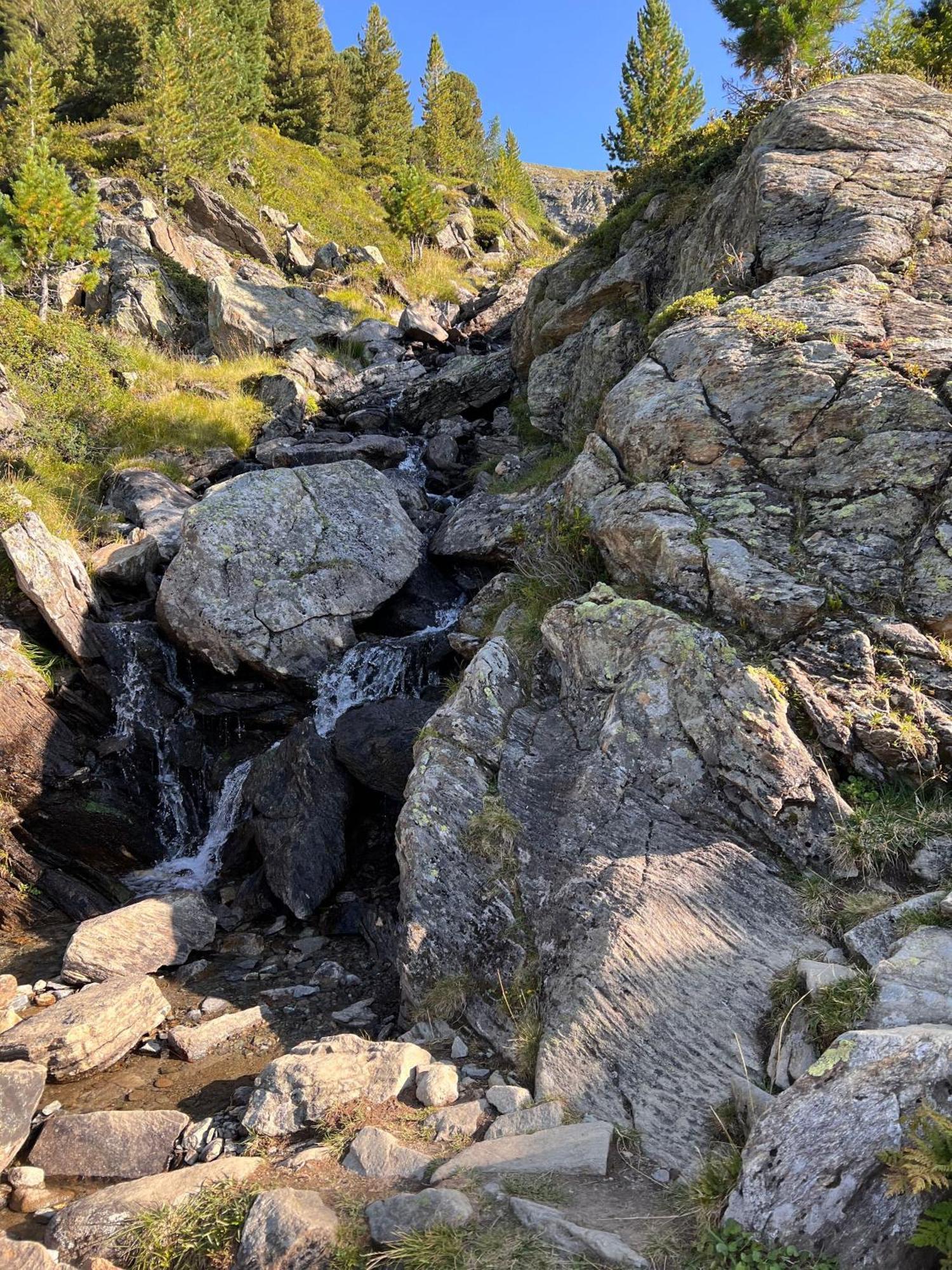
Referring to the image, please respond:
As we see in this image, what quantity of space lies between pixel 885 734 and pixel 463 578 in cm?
1010

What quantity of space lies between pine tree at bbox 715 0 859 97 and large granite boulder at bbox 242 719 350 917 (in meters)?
17.5

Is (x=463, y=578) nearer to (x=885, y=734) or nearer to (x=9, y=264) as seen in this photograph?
(x=885, y=734)

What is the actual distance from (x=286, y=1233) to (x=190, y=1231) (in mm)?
861

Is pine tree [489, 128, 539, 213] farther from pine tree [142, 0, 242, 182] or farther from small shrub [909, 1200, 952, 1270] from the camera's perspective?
small shrub [909, 1200, 952, 1270]

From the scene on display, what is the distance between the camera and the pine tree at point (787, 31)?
53.4ft

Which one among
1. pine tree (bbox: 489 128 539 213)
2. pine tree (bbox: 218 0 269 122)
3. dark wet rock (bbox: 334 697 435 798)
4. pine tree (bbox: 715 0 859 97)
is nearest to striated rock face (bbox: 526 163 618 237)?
pine tree (bbox: 489 128 539 213)

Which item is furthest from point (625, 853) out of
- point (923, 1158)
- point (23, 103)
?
point (23, 103)

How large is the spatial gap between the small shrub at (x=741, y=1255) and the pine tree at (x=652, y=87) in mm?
45616

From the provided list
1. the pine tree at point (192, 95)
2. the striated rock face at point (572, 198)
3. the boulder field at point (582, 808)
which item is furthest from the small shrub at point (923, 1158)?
the striated rock face at point (572, 198)

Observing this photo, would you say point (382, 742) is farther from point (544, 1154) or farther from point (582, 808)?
point (544, 1154)

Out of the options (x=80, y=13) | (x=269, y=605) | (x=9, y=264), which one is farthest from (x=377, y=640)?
(x=80, y=13)

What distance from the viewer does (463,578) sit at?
52.7 feet

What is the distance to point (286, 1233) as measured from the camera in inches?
187

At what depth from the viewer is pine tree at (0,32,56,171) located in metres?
31.0
